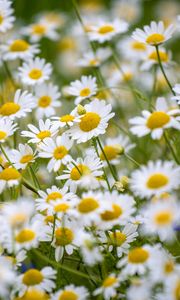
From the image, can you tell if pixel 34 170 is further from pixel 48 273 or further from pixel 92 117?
pixel 48 273

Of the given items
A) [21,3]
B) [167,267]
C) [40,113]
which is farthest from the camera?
[21,3]

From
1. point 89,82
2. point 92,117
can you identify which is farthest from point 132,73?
point 92,117

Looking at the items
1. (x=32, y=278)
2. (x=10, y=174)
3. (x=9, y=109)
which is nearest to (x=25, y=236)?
(x=32, y=278)

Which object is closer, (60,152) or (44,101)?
(60,152)

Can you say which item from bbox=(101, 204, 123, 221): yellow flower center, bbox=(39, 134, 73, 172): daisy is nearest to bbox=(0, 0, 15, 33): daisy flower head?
bbox=(39, 134, 73, 172): daisy

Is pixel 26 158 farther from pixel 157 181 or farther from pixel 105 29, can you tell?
pixel 105 29

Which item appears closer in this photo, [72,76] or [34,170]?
[34,170]

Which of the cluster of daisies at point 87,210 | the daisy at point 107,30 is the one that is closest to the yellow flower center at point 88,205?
the cluster of daisies at point 87,210
